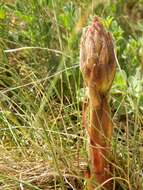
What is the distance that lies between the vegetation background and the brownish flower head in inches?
6.1

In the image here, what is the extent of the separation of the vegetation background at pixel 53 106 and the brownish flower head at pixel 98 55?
0.50ft

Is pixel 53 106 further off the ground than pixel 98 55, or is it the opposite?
pixel 98 55

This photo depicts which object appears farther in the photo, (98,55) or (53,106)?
(53,106)

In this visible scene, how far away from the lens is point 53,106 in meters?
1.70

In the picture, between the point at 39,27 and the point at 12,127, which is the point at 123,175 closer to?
the point at 12,127

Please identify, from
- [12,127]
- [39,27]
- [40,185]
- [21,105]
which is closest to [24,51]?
[39,27]

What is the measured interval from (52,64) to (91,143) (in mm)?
705

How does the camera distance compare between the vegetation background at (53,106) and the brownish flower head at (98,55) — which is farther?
the vegetation background at (53,106)

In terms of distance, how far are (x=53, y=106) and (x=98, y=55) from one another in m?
0.60

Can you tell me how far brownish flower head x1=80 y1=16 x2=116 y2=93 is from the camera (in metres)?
1.12

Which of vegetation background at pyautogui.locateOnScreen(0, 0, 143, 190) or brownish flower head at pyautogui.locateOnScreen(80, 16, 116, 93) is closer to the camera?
brownish flower head at pyautogui.locateOnScreen(80, 16, 116, 93)

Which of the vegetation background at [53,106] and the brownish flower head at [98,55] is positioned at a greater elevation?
the brownish flower head at [98,55]

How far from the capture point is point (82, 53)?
1156 millimetres

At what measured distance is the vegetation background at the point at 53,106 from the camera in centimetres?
140
